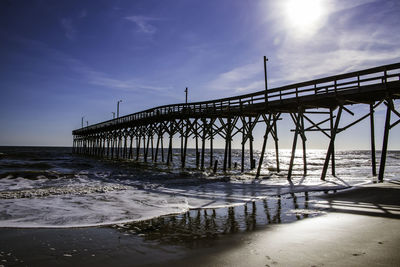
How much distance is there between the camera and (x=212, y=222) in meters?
5.18

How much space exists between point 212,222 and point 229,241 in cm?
135

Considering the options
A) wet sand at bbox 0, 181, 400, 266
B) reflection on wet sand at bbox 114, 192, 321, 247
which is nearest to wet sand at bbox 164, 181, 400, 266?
wet sand at bbox 0, 181, 400, 266

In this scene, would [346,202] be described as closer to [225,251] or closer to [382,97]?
[225,251]

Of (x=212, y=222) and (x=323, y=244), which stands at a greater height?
(x=323, y=244)

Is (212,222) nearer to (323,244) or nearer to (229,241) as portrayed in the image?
(229,241)

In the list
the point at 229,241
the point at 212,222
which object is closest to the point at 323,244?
the point at 229,241

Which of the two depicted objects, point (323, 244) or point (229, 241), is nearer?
point (323, 244)

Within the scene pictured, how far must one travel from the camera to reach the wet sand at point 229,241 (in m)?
3.11

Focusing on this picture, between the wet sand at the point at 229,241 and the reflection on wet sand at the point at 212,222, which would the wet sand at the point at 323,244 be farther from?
the reflection on wet sand at the point at 212,222

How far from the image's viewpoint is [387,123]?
9977 mm

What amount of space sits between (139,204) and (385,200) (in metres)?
6.34

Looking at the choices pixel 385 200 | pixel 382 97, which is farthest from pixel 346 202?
pixel 382 97

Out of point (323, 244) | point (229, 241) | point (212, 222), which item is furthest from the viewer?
point (212, 222)

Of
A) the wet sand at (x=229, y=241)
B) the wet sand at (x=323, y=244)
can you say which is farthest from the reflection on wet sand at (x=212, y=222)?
the wet sand at (x=323, y=244)
